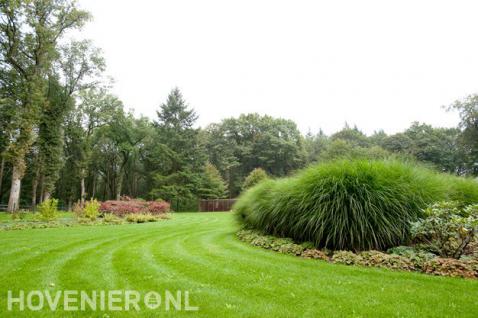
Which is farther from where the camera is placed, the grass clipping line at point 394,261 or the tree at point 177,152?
the tree at point 177,152

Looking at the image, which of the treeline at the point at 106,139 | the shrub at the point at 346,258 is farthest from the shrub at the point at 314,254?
the treeline at the point at 106,139

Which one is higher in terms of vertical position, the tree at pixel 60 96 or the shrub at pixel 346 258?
the tree at pixel 60 96

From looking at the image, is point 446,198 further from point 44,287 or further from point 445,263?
point 44,287

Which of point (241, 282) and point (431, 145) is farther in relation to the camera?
point (431, 145)

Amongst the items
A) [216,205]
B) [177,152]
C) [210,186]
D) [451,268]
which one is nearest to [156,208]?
[216,205]

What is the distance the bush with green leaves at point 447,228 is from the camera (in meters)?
3.71

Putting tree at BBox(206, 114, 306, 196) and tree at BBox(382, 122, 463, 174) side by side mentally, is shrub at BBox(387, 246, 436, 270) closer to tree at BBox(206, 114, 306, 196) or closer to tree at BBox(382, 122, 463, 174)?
tree at BBox(206, 114, 306, 196)

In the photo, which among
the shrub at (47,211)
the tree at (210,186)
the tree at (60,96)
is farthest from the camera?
the tree at (210,186)

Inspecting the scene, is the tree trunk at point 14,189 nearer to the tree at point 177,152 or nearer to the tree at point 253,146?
the tree at point 177,152

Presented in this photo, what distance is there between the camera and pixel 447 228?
3.90 metres

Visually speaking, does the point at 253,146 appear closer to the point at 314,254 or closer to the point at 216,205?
the point at 216,205

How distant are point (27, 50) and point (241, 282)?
1799 centimetres

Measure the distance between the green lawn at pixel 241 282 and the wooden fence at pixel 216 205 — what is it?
67.1 ft

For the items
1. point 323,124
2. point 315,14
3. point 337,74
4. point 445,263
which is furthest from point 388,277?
point 323,124
